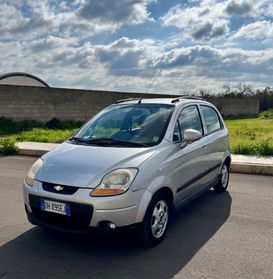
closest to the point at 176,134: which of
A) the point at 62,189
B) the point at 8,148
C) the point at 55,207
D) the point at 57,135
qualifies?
the point at 62,189

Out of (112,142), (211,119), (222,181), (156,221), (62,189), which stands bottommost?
(222,181)

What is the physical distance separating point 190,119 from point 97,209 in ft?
6.92

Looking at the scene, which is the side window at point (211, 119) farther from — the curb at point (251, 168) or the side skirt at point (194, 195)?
the curb at point (251, 168)

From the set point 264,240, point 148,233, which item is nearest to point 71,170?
point 148,233

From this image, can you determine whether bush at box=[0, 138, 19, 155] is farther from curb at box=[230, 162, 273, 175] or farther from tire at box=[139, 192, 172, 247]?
tire at box=[139, 192, 172, 247]

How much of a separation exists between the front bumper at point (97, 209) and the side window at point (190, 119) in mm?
1348

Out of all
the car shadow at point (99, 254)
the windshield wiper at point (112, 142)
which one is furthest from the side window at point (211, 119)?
the windshield wiper at point (112, 142)

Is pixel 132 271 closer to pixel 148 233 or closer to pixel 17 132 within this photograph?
pixel 148 233

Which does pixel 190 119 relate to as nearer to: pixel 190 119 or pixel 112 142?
pixel 190 119

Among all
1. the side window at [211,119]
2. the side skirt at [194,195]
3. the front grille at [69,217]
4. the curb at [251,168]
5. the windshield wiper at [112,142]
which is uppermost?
the side window at [211,119]

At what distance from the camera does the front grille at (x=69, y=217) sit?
337 centimetres

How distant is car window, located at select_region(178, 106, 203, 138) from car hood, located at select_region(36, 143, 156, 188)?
0.86m

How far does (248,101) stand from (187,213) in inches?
1424

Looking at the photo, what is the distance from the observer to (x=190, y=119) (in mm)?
4824
